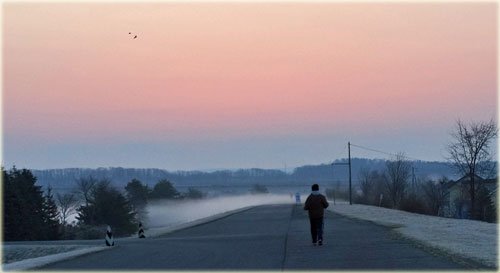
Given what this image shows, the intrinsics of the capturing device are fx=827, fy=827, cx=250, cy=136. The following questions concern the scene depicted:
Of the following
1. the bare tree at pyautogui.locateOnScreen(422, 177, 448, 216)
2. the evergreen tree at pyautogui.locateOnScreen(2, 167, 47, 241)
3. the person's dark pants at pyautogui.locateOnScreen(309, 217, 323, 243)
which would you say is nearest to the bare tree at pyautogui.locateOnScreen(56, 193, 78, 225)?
the evergreen tree at pyautogui.locateOnScreen(2, 167, 47, 241)

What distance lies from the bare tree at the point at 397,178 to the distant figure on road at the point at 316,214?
59.8 m

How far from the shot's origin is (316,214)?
23.2 meters

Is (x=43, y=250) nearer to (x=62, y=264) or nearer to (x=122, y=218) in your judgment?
(x=62, y=264)

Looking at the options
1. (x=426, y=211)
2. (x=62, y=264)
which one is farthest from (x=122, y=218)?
(x=62, y=264)

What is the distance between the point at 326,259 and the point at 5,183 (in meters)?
42.1

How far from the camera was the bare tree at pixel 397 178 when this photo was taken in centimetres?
8629

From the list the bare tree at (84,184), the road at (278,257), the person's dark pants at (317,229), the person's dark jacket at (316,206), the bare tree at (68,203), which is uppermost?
the bare tree at (84,184)

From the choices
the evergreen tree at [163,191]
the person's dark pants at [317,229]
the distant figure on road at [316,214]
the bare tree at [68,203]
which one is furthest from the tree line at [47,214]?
the evergreen tree at [163,191]

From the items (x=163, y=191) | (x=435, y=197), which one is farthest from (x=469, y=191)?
(x=163, y=191)

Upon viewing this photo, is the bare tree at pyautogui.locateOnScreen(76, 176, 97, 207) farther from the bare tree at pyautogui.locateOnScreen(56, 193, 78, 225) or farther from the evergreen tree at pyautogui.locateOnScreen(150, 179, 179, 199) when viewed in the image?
the evergreen tree at pyautogui.locateOnScreen(150, 179, 179, 199)

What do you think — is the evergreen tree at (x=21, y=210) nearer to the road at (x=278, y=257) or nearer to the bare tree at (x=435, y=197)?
the bare tree at (x=435, y=197)

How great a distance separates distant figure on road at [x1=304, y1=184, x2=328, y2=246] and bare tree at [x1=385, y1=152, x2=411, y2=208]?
196 ft

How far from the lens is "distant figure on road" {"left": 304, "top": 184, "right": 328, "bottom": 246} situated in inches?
902

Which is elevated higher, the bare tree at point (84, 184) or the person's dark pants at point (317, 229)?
the bare tree at point (84, 184)
